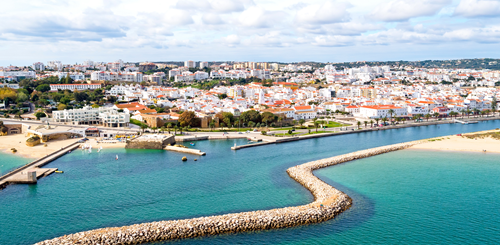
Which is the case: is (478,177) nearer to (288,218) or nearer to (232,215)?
(288,218)

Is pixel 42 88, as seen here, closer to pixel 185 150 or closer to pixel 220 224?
pixel 185 150

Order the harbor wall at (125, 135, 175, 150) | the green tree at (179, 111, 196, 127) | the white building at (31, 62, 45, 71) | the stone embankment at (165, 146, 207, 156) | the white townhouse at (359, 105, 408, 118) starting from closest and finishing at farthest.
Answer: the stone embankment at (165, 146, 207, 156) → the harbor wall at (125, 135, 175, 150) → the green tree at (179, 111, 196, 127) → the white townhouse at (359, 105, 408, 118) → the white building at (31, 62, 45, 71)

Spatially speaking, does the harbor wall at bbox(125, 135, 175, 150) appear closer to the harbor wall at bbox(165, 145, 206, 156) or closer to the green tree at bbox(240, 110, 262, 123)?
the harbor wall at bbox(165, 145, 206, 156)

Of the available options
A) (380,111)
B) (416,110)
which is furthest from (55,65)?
(416,110)

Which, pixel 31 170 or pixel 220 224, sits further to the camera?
pixel 31 170

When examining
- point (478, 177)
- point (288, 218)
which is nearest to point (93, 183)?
point (288, 218)

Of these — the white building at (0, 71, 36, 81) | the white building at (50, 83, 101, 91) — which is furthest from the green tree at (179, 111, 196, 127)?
the white building at (0, 71, 36, 81)
